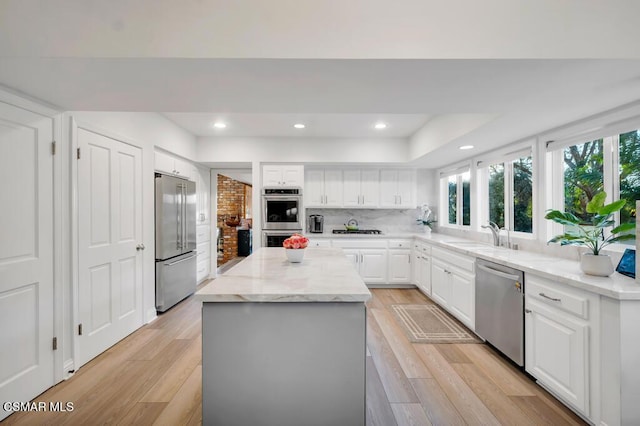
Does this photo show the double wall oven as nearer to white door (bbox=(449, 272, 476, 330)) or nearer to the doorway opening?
white door (bbox=(449, 272, 476, 330))

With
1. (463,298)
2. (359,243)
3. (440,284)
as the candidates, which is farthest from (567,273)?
(359,243)

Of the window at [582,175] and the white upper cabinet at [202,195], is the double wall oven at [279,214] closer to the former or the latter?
the white upper cabinet at [202,195]

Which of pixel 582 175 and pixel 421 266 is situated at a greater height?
pixel 582 175

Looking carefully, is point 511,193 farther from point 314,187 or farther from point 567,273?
point 314,187

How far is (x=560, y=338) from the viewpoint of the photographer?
6.09 ft

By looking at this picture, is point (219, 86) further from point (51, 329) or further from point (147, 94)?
point (51, 329)

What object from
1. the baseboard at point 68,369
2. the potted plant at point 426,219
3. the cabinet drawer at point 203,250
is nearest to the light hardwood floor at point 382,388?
the baseboard at point 68,369

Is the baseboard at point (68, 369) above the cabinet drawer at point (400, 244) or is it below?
below

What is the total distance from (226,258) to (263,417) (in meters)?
6.53

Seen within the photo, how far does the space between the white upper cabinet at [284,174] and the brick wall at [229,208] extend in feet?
10.7

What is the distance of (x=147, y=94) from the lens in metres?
1.90

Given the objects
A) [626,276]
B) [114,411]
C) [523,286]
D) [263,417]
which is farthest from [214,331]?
[626,276]

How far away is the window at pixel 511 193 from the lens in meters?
3.10

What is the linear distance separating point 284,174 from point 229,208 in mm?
3906
